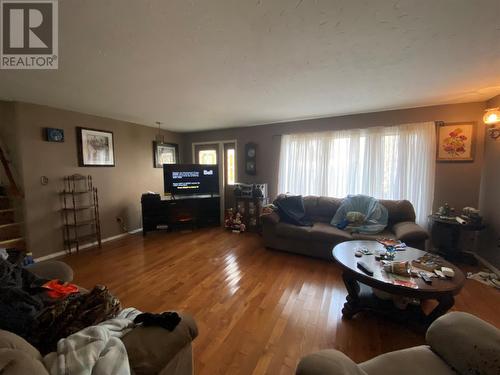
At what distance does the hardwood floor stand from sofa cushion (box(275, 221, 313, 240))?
32 centimetres

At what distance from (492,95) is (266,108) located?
2911mm

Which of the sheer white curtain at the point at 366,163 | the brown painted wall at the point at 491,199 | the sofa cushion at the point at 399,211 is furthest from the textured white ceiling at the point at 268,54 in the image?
the sofa cushion at the point at 399,211

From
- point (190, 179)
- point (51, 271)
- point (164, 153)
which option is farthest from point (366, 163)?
point (164, 153)

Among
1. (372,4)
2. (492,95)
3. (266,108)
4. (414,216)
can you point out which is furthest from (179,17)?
(492,95)

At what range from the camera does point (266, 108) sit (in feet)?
10.7

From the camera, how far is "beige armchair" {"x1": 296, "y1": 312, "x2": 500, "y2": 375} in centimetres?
80

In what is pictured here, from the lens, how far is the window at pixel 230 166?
195 inches

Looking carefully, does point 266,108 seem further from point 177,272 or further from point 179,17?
point 177,272

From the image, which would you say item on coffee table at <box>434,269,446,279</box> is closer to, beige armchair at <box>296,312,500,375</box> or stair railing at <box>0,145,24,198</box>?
beige armchair at <box>296,312,500,375</box>

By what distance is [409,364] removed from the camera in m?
0.95

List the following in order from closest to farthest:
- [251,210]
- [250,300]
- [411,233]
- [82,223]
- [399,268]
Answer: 1. [399,268]
2. [250,300]
3. [411,233]
4. [82,223]
5. [251,210]

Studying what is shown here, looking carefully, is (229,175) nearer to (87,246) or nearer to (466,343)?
(87,246)

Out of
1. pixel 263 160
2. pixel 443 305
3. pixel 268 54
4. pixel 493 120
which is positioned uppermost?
pixel 268 54

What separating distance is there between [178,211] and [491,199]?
16.3ft
